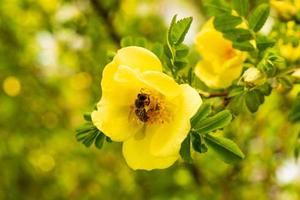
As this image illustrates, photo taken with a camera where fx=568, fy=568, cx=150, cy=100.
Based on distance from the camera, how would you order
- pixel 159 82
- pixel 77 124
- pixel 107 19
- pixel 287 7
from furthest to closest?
pixel 77 124 < pixel 107 19 < pixel 287 7 < pixel 159 82

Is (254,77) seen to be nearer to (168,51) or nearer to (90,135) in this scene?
(168,51)

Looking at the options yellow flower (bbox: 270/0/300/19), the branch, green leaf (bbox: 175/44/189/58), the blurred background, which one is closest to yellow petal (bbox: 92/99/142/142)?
green leaf (bbox: 175/44/189/58)

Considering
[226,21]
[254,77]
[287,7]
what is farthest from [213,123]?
[287,7]

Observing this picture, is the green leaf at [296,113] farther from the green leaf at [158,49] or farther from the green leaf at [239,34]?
the green leaf at [158,49]

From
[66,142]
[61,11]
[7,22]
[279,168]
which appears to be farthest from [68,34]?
[279,168]

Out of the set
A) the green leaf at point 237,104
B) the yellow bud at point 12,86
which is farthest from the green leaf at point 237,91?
the yellow bud at point 12,86

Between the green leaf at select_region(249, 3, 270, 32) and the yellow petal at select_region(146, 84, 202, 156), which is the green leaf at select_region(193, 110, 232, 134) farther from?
the green leaf at select_region(249, 3, 270, 32)
